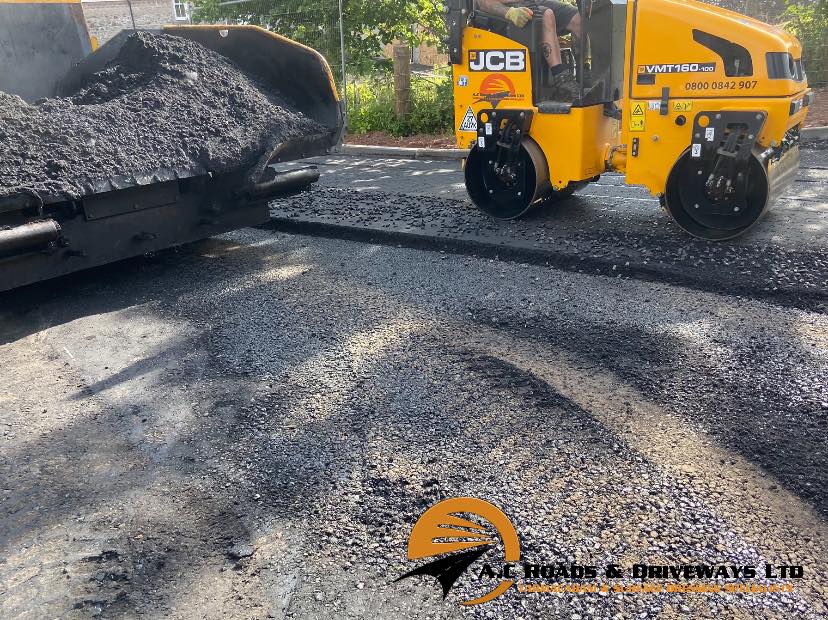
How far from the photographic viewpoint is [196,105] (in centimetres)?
536

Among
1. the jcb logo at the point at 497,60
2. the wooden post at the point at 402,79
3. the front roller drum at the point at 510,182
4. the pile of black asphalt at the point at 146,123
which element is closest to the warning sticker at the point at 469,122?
the front roller drum at the point at 510,182

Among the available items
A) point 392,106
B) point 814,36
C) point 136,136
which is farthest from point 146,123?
point 814,36

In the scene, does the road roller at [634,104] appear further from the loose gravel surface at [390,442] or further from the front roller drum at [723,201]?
the loose gravel surface at [390,442]

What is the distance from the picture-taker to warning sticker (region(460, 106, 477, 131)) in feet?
21.0

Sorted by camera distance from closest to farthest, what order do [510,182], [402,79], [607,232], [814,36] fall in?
[607,232] → [510,182] → [814,36] → [402,79]

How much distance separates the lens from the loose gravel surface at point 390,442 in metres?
2.22

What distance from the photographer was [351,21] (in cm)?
1260

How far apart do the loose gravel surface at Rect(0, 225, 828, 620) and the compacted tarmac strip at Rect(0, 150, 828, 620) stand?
11 mm

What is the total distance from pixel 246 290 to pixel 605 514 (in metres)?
3.32

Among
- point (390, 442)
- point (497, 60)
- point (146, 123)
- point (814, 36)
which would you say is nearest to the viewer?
point (390, 442)

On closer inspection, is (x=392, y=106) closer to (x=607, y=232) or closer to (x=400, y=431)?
(x=607, y=232)

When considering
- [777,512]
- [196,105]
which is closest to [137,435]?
[777,512]

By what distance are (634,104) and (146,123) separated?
3922 millimetres

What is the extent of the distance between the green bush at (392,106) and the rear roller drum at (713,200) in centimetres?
719
